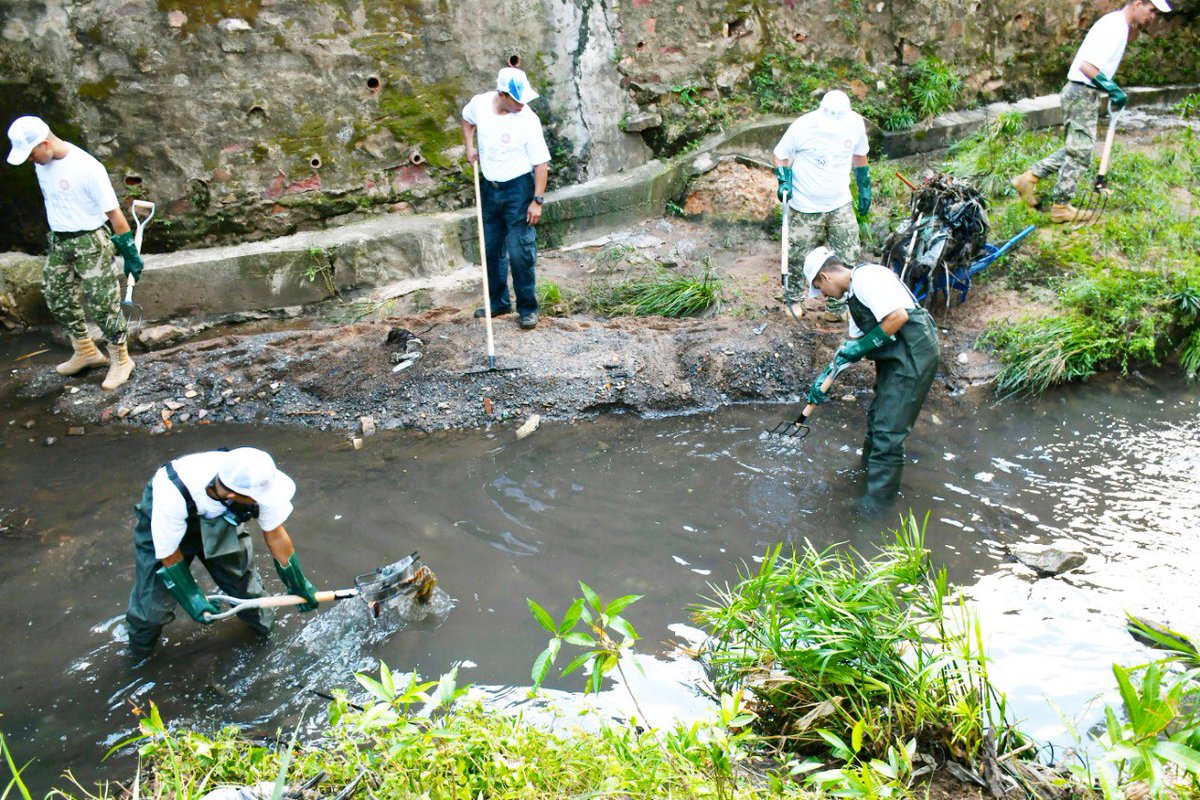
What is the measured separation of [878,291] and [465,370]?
2.89 m

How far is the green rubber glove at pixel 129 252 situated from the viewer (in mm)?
6254

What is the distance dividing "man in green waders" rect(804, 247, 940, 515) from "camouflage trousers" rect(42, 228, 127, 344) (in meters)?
4.75

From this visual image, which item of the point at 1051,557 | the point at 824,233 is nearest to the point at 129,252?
the point at 824,233

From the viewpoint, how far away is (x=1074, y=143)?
796 centimetres

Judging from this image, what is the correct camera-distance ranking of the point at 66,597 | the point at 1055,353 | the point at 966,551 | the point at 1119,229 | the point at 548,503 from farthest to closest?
the point at 1119,229 → the point at 1055,353 → the point at 548,503 → the point at 966,551 → the point at 66,597

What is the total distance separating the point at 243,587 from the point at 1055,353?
5715mm

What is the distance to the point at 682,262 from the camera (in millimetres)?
8133

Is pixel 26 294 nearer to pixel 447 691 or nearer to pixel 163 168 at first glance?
pixel 163 168

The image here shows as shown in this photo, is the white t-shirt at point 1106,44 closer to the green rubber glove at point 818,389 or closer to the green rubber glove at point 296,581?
the green rubber glove at point 818,389

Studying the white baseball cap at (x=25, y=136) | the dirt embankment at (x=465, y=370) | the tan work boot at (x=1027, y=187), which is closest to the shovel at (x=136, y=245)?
the dirt embankment at (x=465, y=370)

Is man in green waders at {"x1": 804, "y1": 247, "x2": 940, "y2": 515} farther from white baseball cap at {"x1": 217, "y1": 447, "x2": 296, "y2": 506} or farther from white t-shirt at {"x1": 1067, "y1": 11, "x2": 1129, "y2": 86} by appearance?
white t-shirt at {"x1": 1067, "y1": 11, "x2": 1129, "y2": 86}

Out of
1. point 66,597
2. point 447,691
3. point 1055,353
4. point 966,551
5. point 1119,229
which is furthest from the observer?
point 1119,229

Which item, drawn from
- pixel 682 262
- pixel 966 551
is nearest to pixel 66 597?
pixel 966 551

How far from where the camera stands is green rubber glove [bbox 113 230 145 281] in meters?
6.25
